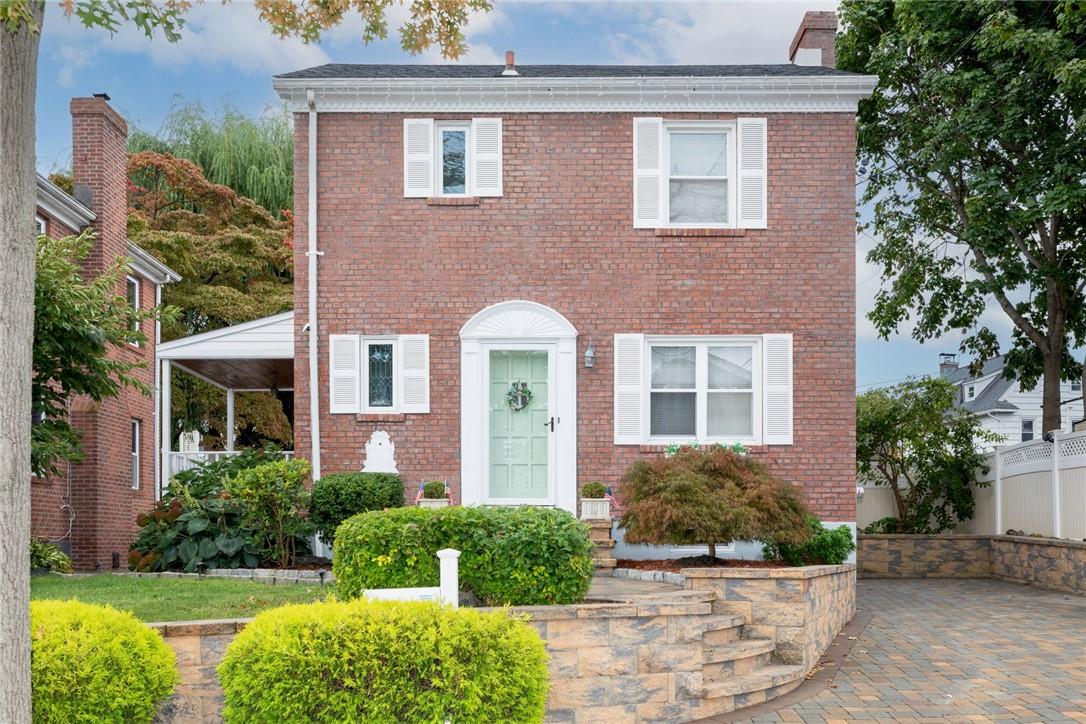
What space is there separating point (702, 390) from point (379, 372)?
3.87m

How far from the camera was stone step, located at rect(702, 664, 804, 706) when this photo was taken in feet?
26.2

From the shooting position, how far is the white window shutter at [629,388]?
1352 cm

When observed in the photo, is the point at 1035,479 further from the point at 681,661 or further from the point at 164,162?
the point at 164,162

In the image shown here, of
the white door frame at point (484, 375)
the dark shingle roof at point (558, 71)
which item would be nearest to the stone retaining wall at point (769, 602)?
the white door frame at point (484, 375)

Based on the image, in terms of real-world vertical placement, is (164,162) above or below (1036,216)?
above

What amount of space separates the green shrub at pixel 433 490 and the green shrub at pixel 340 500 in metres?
0.47

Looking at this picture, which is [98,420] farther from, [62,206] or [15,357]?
[15,357]

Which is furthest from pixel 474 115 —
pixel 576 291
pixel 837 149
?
pixel 837 149

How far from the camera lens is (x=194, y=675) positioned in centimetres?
698

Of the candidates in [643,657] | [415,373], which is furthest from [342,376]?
[643,657]

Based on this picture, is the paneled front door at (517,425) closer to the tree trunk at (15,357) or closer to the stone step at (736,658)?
the stone step at (736,658)

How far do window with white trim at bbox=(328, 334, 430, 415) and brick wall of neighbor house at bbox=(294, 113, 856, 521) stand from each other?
0.10m

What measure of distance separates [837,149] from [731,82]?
153 cm

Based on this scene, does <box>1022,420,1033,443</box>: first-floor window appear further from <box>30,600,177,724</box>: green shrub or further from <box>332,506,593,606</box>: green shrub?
<box>30,600,177,724</box>: green shrub
